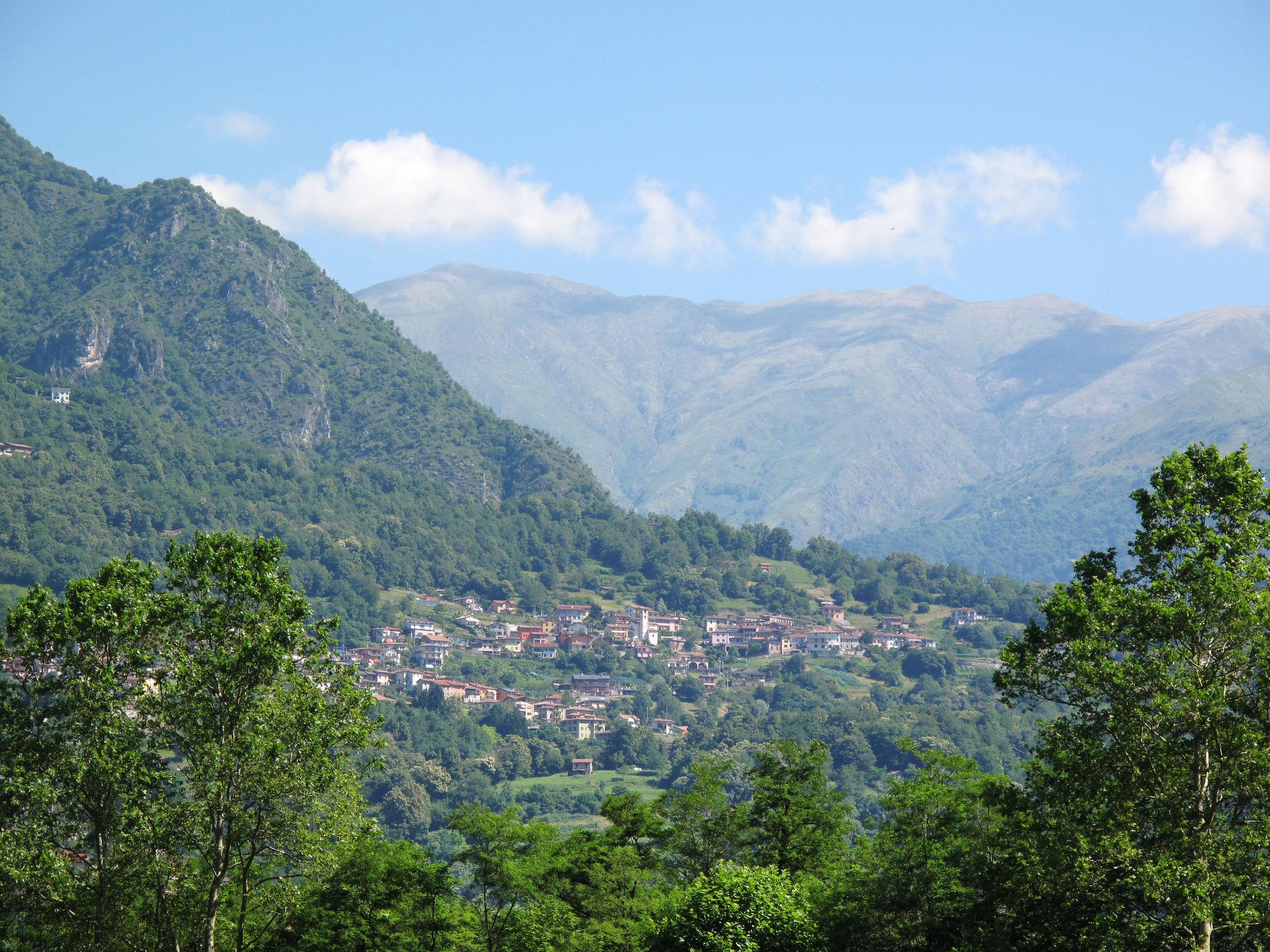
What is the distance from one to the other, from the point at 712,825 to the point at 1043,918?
15360 millimetres

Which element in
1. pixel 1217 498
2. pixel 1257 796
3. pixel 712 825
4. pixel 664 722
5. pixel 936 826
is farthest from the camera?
pixel 664 722

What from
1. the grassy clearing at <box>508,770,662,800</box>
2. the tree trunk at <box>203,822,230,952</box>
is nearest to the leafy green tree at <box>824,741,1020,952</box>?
the tree trunk at <box>203,822,230,952</box>

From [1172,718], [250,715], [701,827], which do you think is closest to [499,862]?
[701,827]

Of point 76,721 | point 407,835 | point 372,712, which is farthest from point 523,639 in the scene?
point 76,721

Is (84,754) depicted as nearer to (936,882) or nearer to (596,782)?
Answer: (936,882)

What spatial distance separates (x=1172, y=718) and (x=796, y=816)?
59.8 ft

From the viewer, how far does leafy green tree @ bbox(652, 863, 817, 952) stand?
99.8 ft

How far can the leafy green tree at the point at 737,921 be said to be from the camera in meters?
30.4

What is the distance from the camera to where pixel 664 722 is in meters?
171

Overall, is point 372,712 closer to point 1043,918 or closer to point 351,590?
point 351,590

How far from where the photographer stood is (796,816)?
4122 cm

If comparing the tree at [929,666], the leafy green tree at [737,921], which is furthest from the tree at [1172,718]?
the tree at [929,666]

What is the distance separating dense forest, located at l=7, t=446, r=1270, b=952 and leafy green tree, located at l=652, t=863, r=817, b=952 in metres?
0.06

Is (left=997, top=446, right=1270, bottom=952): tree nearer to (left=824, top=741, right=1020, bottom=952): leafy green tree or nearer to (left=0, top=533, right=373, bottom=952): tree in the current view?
(left=824, top=741, right=1020, bottom=952): leafy green tree
